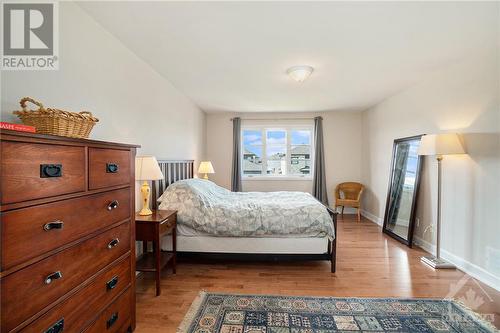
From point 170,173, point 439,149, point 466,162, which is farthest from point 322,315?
point 170,173

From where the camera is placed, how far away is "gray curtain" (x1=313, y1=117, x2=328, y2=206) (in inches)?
212

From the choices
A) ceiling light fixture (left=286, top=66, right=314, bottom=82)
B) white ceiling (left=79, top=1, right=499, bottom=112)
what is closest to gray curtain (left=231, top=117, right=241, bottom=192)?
white ceiling (left=79, top=1, right=499, bottom=112)

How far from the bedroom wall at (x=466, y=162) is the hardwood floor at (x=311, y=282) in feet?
1.13

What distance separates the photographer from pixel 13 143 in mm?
858

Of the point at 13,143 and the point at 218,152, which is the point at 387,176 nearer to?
the point at 218,152

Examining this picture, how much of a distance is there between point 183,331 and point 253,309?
581 mm

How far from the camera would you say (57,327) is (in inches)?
41.1

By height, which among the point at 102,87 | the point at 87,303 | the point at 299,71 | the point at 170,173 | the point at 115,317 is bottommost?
the point at 115,317

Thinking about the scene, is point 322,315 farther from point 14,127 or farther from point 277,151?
point 277,151

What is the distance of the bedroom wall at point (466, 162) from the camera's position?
2.36 metres

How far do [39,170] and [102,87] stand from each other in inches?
54.8

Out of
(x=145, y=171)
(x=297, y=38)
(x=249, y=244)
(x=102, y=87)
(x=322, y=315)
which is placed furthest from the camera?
(x=249, y=244)

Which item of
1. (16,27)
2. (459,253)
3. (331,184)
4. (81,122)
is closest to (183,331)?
(81,122)

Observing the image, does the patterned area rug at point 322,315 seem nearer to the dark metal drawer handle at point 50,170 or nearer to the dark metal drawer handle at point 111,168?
the dark metal drawer handle at point 111,168
